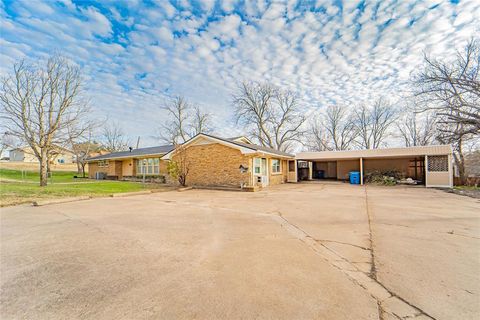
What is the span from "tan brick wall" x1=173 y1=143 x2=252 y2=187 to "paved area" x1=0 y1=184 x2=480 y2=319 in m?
8.79

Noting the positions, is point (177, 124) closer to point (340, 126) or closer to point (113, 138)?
point (113, 138)

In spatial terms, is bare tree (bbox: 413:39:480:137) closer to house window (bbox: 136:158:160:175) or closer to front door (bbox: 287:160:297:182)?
front door (bbox: 287:160:297:182)

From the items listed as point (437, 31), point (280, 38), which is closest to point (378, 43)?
point (437, 31)

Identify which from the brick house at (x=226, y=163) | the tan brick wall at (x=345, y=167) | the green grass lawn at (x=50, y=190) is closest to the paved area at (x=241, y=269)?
the green grass lawn at (x=50, y=190)

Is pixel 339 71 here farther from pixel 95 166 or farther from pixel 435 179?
pixel 95 166

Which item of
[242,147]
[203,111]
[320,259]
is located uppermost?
[203,111]

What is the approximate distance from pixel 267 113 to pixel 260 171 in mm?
20400

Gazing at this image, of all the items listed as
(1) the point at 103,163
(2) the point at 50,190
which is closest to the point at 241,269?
(2) the point at 50,190

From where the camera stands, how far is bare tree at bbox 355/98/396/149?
32.7 meters

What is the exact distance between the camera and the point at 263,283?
8.53 ft

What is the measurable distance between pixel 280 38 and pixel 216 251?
33.9ft

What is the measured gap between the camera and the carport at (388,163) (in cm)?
1493

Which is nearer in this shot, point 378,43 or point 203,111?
point 378,43

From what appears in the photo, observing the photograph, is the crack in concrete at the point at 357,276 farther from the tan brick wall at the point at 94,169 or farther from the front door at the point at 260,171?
the tan brick wall at the point at 94,169
